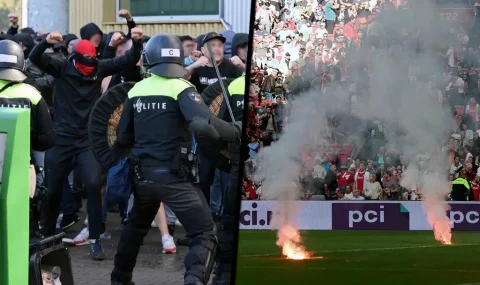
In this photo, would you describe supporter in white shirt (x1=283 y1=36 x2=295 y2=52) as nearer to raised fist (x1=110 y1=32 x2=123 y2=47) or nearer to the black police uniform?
the black police uniform

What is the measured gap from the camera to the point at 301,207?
8.01 metres

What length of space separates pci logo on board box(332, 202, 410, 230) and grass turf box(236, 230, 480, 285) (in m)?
0.09

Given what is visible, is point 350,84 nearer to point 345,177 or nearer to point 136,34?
point 345,177

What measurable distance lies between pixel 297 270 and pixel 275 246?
1.13ft

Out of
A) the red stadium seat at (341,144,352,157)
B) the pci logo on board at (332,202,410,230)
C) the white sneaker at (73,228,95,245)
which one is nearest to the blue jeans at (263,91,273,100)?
the red stadium seat at (341,144,352,157)

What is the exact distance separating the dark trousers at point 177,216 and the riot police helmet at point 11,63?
1.37 m

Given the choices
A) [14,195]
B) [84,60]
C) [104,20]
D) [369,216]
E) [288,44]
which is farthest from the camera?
[104,20]

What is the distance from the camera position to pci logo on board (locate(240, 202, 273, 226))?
797 cm

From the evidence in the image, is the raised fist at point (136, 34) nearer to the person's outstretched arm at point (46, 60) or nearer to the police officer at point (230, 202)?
the person's outstretched arm at point (46, 60)

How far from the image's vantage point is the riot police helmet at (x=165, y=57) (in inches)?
283

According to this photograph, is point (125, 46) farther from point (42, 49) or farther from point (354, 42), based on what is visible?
point (354, 42)

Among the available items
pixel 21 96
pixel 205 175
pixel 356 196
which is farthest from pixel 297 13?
pixel 205 175

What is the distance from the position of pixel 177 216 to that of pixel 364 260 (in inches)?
84.3

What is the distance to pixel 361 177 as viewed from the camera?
7918 millimetres
